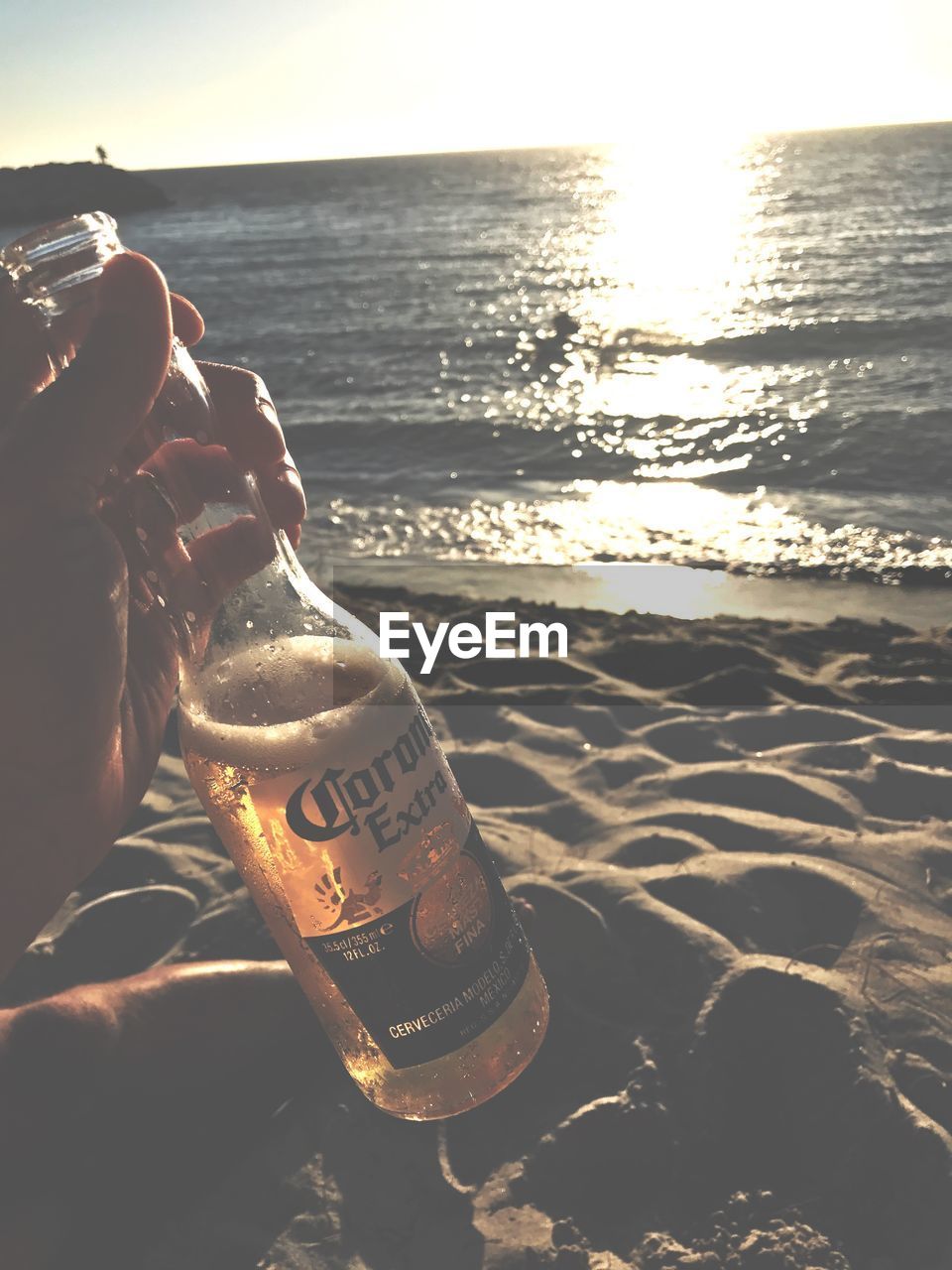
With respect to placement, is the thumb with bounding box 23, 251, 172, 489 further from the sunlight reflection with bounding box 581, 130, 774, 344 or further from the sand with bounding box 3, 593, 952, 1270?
the sunlight reflection with bounding box 581, 130, 774, 344

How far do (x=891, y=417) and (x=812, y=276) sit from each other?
43.1 ft

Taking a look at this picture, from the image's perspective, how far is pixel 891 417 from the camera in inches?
416

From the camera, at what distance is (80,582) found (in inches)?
57.6

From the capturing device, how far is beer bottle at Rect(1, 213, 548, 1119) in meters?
1.52

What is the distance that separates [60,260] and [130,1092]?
1.76m

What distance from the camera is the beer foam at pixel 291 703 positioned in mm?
1569

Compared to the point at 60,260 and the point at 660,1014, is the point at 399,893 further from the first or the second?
the point at 660,1014

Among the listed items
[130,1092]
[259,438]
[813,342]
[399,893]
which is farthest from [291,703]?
[813,342]

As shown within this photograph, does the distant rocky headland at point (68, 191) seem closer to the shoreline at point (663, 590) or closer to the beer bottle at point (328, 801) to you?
the shoreline at point (663, 590)

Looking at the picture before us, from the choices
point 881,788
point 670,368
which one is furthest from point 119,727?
point 670,368

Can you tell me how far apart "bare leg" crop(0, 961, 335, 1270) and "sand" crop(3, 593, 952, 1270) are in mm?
65

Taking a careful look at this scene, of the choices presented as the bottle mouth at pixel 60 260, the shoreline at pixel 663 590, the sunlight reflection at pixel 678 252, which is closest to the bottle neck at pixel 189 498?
the bottle mouth at pixel 60 260

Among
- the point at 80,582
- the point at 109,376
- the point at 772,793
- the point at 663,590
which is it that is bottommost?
the point at 663,590

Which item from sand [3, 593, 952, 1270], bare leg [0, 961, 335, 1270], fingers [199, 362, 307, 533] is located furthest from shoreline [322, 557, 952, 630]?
fingers [199, 362, 307, 533]
